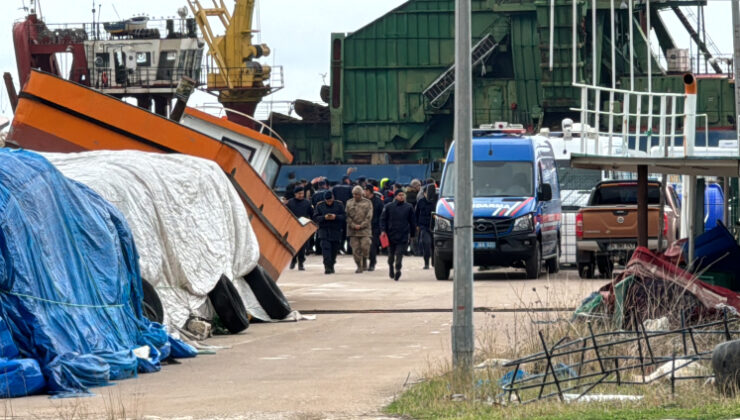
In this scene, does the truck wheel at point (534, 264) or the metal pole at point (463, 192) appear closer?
the metal pole at point (463, 192)

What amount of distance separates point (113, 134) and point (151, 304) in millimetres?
4905

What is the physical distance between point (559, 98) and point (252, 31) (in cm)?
1877

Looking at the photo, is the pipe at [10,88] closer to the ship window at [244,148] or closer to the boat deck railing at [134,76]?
the ship window at [244,148]

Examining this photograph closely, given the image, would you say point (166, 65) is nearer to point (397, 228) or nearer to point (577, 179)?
point (577, 179)

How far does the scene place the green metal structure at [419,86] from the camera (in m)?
60.4

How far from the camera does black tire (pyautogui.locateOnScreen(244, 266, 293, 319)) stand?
18297mm

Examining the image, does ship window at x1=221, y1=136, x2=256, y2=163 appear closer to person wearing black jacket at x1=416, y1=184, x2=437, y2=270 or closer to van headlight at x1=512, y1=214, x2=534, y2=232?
van headlight at x1=512, y1=214, x2=534, y2=232

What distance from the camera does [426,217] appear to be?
101 feet

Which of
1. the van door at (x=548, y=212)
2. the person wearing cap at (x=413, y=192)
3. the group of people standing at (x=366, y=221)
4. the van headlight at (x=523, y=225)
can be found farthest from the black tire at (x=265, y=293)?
the person wearing cap at (x=413, y=192)

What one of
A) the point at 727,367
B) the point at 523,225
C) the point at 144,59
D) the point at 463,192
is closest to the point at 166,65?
the point at 144,59

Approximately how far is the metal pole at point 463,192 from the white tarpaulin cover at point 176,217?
16.0 ft

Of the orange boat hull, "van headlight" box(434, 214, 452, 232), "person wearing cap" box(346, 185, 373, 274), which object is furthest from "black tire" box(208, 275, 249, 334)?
"person wearing cap" box(346, 185, 373, 274)

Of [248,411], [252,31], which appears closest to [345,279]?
[248,411]

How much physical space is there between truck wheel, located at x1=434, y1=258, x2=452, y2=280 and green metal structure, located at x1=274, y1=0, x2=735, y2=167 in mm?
32699
